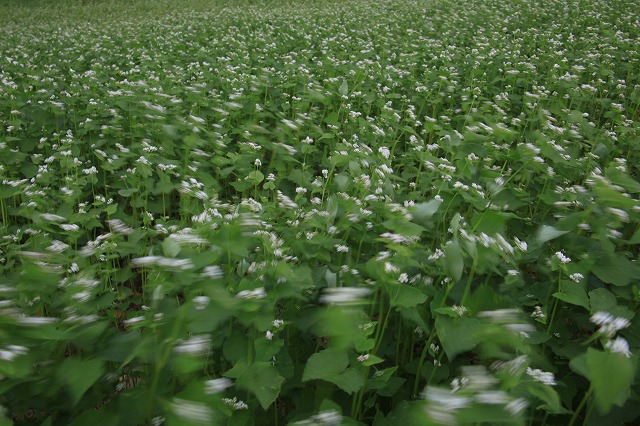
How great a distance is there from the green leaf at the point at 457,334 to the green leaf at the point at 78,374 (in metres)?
0.94

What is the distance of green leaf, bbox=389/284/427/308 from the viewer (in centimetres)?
155

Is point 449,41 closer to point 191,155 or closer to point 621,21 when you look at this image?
point 621,21

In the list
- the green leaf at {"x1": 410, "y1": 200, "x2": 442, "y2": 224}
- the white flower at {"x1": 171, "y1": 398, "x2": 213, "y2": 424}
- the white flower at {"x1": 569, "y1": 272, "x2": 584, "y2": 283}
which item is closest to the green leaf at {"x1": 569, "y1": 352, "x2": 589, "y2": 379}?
the white flower at {"x1": 569, "y1": 272, "x2": 584, "y2": 283}

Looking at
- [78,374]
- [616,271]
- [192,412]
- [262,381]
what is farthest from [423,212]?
[78,374]

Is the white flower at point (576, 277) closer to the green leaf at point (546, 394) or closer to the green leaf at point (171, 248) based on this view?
the green leaf at point (546, 394)

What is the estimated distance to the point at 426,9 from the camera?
1120cm

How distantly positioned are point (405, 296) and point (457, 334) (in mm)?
243

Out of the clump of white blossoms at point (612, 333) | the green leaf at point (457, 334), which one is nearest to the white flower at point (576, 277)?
the clump of white blossoms at point (612, 333)

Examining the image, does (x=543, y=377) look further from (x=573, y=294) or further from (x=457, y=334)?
(x=573, y=294)

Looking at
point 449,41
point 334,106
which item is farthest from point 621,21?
point 334,106

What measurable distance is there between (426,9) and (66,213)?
1063cm

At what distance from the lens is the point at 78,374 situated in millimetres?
1136

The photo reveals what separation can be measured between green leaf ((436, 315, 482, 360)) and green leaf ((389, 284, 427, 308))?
102 millimetres

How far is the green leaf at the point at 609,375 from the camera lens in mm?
981
